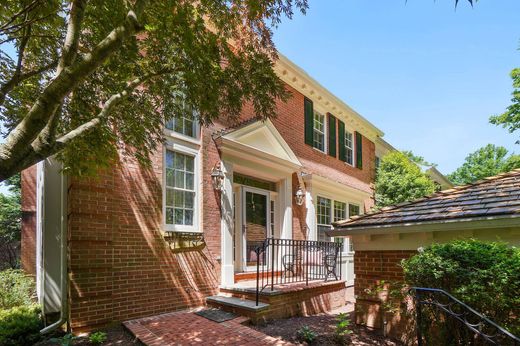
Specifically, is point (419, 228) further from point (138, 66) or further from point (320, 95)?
point (320, 95)

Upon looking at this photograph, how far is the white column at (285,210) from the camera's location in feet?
31.2

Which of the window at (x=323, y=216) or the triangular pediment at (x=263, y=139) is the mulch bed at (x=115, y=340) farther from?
the window at (x=323, y=216)

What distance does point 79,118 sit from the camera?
15.7 ft

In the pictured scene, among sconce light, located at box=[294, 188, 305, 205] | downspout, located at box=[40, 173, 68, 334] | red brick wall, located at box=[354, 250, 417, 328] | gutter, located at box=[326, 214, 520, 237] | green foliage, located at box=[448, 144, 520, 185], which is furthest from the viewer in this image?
green foliage, located at box=[448, 144, 520, 185]

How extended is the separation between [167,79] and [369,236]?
15.1 ft

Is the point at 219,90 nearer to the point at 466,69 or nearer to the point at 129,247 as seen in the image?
the point at 129,247

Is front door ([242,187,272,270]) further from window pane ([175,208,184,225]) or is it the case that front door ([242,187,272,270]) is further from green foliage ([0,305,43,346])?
green foliage ([0,305,43,346])

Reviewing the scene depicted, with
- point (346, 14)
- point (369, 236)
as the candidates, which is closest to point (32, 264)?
point (369, 236)

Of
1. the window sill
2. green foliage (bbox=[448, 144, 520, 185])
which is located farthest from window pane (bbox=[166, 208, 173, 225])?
green foliage (bbox=[448, 144, 520, 185])

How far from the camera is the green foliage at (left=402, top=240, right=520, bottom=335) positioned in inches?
152

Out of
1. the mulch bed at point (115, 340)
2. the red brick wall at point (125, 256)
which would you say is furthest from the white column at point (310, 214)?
the mulch bed at point (115, 340)

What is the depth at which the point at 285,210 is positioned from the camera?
9594 millimetres

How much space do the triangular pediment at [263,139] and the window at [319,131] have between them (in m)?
2.14

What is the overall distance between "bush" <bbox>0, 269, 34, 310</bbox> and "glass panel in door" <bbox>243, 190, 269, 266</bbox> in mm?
4909
